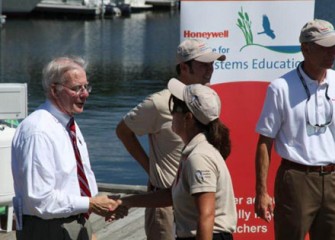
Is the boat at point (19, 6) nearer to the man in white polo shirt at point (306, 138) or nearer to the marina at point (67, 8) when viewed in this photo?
the marina at point (67, 8)

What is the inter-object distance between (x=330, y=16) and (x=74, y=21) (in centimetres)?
5383

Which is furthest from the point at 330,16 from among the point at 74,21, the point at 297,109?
the point at 74,21

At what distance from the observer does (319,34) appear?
178 inches

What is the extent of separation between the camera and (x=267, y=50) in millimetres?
5594

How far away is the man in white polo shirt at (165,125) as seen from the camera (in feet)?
14.6

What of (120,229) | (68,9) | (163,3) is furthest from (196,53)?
(163,3)

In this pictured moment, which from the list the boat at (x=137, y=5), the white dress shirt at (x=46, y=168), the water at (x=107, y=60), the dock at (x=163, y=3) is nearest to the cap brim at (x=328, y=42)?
the white dress shirt at (x=46, y=168)

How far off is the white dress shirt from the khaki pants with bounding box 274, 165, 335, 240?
1301mm

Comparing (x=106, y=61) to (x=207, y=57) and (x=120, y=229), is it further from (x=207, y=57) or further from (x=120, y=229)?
(x=207, y=57)

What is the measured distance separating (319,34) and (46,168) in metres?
1.65

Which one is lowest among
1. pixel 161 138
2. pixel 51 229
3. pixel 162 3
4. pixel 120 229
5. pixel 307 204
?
pixel 162 3

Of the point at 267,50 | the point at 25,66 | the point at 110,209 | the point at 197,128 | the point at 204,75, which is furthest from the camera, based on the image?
the point at 25,66

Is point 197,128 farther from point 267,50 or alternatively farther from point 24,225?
point 267,50

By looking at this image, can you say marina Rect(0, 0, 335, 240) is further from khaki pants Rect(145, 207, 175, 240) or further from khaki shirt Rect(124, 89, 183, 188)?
khaki shirt Rect(124, 89, 183, 188)
